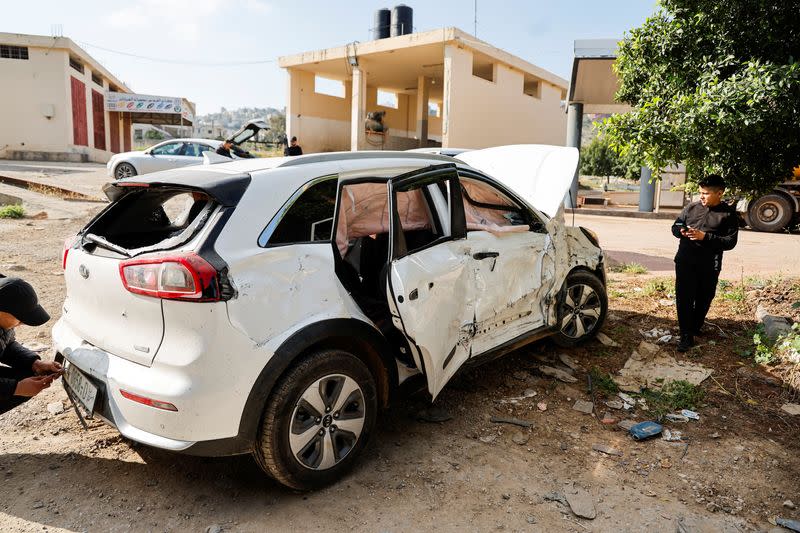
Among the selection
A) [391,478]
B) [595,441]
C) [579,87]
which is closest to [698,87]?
[595,441]

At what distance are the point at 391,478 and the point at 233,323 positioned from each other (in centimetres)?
124

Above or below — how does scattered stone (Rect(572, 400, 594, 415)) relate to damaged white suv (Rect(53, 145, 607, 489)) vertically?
below

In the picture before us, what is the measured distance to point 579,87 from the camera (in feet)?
55.9

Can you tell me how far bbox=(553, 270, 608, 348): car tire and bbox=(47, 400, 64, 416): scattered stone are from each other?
3545mm

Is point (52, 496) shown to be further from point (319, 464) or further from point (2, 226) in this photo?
point (2, 226)

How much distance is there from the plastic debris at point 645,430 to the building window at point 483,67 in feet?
62.6

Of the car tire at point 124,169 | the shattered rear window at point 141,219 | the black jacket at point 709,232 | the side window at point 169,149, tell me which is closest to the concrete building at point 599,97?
the side window at point 169,149

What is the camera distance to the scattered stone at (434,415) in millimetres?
3562

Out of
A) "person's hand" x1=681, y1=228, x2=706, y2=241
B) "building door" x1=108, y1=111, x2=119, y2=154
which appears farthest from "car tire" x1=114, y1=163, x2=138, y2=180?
"building door" x1=108, y1=111, x2=119, y2=154

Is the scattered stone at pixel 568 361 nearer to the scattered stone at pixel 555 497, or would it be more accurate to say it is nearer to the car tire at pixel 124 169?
the scattered stone at pixel 555 497

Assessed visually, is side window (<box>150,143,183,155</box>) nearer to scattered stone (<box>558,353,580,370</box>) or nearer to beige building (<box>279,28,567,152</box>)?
beige building (<box>279,28,567,152</box>)

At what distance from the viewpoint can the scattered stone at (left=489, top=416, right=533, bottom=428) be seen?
3.53 m

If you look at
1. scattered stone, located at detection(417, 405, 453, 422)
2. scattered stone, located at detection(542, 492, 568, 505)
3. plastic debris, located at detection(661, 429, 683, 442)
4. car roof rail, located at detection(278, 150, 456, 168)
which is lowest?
scattered stone, located at detection(542, 492, 568, 505)

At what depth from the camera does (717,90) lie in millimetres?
4094
